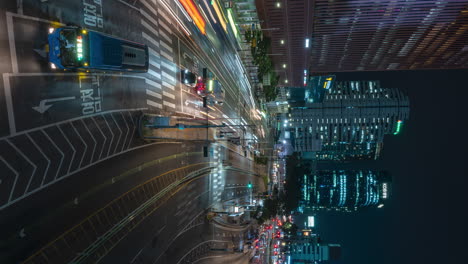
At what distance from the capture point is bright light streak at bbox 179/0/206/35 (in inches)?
1107

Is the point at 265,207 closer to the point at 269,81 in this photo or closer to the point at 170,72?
A: the point at 269,81

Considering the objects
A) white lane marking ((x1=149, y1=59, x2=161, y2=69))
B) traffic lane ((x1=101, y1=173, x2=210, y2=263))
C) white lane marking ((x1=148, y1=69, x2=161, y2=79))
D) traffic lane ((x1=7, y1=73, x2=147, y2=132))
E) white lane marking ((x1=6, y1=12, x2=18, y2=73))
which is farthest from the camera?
white lane marking ((x1=149, y1=59, x2=161, y2=69))

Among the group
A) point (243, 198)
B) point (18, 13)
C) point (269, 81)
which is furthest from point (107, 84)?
point (269, 81)

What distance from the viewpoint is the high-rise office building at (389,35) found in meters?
58.1

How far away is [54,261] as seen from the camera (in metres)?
13.4

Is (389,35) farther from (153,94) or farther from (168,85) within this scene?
(153,94)

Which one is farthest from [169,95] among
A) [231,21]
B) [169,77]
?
[231,21]

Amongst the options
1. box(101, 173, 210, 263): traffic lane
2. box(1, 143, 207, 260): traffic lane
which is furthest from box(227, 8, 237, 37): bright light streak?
box(1, 143, 207, 260): traffic lane

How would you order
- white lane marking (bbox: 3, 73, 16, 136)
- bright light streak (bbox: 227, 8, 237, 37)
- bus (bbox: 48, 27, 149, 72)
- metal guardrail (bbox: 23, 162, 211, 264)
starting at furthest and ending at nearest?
bright light streak (bbox: 227, 8, 237, 37), metal guardrail (bbox: 23, 162, 211, 264), bus (bbox: 48, 27, 149, 72), white lane marking (bbox: 3, 73, 16, 136)

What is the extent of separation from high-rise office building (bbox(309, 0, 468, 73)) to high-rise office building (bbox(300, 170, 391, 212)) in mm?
58918

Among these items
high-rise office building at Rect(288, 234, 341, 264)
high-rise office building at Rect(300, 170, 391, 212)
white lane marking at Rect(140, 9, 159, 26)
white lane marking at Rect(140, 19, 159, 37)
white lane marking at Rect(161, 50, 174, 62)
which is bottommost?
high-rise office building at Rect(288, 234, 341, 264)

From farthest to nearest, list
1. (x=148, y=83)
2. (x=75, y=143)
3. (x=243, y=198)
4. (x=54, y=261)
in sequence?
1. (x=243, y=198)
2. (x=148, y=83)
3. (x=75, y=143)
4. (x=54, y=261)

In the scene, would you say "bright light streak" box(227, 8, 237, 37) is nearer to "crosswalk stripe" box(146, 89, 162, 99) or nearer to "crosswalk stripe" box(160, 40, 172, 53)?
"crosswalk stripe" box(160, 40, 172, 53)

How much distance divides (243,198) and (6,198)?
3758 cm
